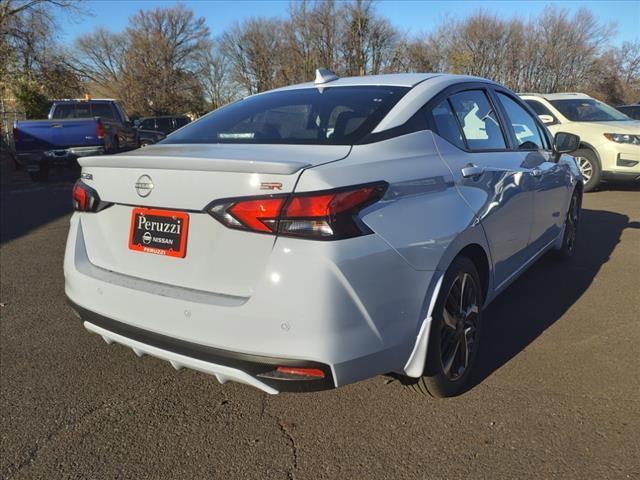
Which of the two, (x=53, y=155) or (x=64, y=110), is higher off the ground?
(x=64, y=110)

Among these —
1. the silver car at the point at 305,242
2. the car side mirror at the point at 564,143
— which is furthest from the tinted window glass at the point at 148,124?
the silver car at the point at 305,242

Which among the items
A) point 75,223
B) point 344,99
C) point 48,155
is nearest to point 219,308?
point 75,223

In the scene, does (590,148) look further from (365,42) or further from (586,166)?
(365,42)

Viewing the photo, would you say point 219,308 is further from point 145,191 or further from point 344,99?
point 344,99

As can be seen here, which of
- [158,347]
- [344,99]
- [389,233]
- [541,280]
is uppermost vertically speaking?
[344,99]

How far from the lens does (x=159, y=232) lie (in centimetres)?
226

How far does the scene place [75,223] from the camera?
8.86 ft

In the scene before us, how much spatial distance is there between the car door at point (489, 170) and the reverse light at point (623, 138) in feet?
21.9

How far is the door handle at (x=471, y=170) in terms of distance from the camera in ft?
8.96

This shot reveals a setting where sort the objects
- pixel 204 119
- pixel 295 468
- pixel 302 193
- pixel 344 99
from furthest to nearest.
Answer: pixel 204 119
pixel 344 99
pixel 295 468
pixel 302 193

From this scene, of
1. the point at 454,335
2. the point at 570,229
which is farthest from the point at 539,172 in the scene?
the point at 454,335

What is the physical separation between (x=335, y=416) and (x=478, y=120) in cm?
196

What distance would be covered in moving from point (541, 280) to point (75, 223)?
374 cm

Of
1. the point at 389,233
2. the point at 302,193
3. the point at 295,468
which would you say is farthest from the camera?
the point at 295,468
